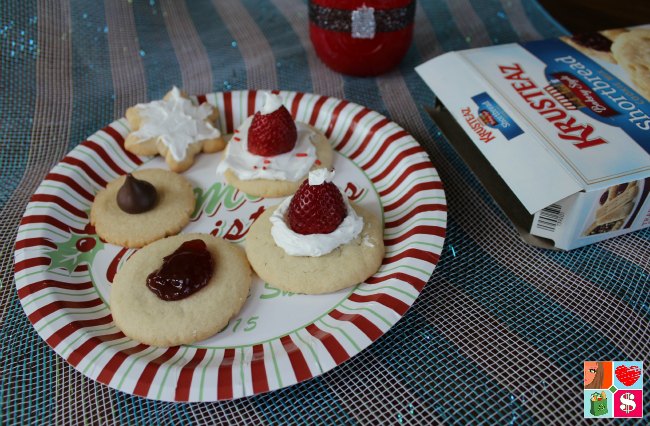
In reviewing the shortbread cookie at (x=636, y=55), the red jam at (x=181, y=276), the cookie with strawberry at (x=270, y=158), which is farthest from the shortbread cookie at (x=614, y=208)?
the red jam at (x=181, y=276)

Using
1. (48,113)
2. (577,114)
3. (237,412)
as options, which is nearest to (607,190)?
(577,114)

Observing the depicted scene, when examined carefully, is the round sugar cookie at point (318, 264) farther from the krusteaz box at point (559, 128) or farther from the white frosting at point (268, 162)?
the krusteaz box at point (559, 128)

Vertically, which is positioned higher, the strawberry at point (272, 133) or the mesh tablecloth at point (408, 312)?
the strawberry at point (272, 133)

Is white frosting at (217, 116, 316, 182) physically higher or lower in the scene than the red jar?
lower

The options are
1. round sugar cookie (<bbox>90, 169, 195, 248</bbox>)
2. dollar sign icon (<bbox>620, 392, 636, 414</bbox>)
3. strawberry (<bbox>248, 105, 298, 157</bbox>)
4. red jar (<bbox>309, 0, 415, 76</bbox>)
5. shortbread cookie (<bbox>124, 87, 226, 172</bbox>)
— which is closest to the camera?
dollar sign icon (<bbox>620, 392, 636, 414</bbox>)

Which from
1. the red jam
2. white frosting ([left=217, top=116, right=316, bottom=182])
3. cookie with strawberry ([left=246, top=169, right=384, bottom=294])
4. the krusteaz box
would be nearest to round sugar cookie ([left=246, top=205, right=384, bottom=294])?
cookie with strawberry ([left=246, top=169, right=384, bottom=294])

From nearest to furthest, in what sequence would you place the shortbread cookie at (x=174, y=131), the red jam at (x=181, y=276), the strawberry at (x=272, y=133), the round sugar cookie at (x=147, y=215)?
1. the red jam at (x=181, y=276)
2. the round sugar cookie at (x=147, y=215)
3. the strawberry at (x=272, y=133)
4. the shortbread cookie at (x=174, y=131)

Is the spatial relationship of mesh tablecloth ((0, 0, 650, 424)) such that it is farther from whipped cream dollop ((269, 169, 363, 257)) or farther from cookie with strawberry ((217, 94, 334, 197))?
cookie with strawberry ((217, 94, 334, 197))

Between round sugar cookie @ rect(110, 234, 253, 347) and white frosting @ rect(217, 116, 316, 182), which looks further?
white frosting @ rect(217, 116, 316, 182)
